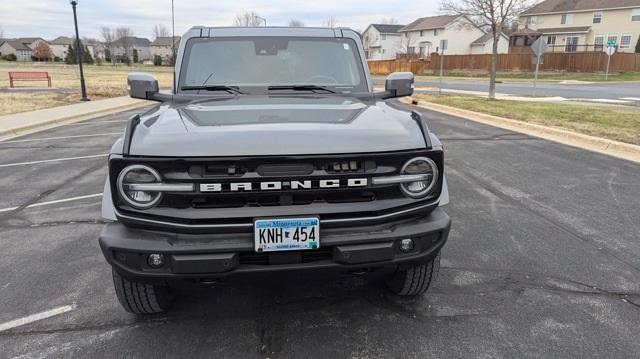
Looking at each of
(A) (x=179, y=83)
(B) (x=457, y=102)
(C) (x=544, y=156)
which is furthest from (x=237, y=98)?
(B) (x=457, y=102)

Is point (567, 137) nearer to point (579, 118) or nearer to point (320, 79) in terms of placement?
point (579, 118)

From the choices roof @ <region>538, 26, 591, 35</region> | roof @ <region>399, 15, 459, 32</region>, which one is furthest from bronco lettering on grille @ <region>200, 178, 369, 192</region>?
roof @ <region>399, 15, 459, 32</region>

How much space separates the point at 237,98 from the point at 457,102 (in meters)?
15.9

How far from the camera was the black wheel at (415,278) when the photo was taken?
3.18 metres

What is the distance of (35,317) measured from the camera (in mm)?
3223

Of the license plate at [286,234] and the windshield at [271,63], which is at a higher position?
the windshield at [271,63]

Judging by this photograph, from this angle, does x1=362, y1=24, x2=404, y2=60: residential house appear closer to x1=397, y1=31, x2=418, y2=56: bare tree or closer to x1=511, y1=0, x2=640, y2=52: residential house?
x1=397, y1=31, x2=418, y2=56: bare tree

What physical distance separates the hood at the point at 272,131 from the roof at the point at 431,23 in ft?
222

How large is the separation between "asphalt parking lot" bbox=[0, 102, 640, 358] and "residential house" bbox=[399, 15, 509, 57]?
61.6 meters

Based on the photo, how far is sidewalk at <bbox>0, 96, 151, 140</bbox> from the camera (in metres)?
12.1

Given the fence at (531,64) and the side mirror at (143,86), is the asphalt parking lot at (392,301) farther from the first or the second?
the fence at (531,64)

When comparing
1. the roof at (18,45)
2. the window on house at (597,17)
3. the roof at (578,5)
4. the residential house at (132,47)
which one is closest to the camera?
the roof at (578,5)

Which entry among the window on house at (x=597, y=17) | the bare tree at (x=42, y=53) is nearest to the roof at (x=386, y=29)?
the window on house at (x=597, y=17)

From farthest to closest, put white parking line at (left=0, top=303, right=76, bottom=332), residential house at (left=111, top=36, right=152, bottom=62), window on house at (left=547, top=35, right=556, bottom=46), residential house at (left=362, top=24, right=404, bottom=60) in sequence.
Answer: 1. residential house at (left=111, top=36, right=152, bottom=62)
2. residential house at (left=362, top=24, right=404, bottom=60)
3. window on house at (left=547, top=35, right=556, bottom=46)
4. white parking line at (left=0, top=303, right=76, bottom=332)
